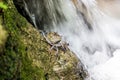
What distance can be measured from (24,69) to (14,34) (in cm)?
47

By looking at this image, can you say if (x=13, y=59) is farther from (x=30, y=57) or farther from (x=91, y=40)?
(x=91, y=40)

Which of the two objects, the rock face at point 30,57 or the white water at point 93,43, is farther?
the white water at point 93,43

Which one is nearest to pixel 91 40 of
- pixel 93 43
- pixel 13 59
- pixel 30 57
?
pixel 93 43

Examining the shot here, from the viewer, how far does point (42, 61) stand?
440 cm

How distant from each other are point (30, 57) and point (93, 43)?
3.89 metres

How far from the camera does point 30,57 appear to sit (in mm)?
4164

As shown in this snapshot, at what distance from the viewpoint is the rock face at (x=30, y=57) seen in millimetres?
3346

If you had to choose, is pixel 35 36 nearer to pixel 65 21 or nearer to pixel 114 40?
pixel 65 21

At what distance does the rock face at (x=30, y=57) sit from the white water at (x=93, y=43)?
52.6 inches

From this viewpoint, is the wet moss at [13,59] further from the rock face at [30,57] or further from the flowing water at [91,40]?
the flowing water at [91,40]

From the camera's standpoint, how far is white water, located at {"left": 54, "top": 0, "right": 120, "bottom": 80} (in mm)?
6574

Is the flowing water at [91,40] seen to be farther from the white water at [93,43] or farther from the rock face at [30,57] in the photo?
the rock face at [30,57]

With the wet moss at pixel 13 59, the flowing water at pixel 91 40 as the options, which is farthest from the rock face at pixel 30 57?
the flowing water at pixel 91 40

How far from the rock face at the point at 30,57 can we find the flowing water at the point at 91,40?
51.0 inches
